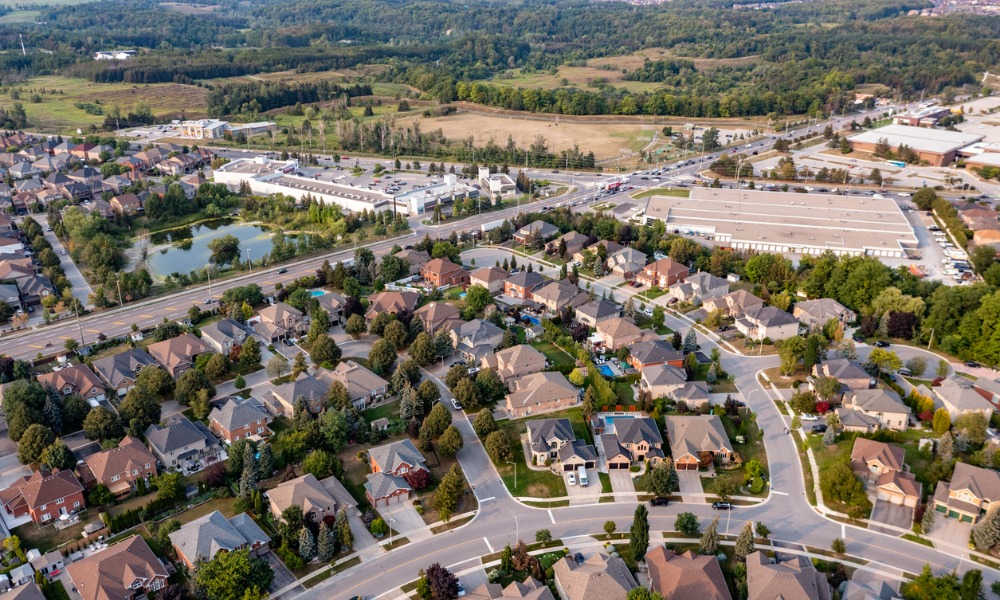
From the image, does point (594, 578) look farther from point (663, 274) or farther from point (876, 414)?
point (663, 274)

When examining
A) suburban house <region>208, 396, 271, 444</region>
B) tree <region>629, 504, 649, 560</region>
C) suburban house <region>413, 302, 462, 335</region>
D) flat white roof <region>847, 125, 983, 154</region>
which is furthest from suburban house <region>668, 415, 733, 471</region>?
flat white roof <region>847, 125, 983, 154</region>

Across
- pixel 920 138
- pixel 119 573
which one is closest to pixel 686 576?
pixel 119 573

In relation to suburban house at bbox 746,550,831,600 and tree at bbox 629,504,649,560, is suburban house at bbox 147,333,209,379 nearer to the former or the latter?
tree at bbox 629,504,649,560

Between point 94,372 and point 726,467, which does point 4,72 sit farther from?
point 726,467

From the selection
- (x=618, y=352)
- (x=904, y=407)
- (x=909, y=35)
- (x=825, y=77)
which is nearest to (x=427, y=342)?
(x=618, y=352)

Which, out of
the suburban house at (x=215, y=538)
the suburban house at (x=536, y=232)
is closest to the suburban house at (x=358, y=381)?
the suburban house at (x=215, y=538)

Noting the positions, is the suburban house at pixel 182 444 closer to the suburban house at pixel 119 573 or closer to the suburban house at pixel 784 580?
the suburban house at pixel 119 573
